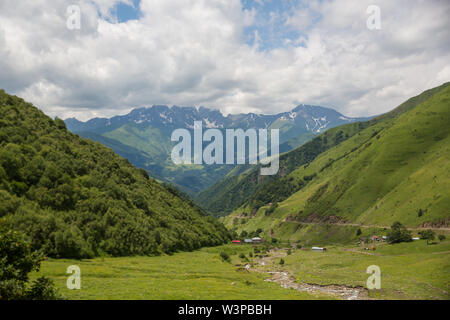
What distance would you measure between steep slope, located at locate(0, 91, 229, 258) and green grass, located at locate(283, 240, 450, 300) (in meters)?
62.0

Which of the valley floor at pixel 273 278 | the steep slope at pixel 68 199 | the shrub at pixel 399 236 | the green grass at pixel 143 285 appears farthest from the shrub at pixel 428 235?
the steep slope at pixel 68 199

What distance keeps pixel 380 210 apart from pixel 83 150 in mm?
189376

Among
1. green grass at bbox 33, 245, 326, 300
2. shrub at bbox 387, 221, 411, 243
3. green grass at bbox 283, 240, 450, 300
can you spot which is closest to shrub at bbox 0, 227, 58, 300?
green grass at bbox 33, 245, 326, 300

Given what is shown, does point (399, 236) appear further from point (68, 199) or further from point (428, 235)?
point (68, 199)

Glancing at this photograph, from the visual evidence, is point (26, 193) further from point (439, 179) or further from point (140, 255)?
point (439, 179)

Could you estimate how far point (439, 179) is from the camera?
6954 inches

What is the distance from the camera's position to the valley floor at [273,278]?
52875 millimetres

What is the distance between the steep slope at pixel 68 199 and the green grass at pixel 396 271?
61971mm

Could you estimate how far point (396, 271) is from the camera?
297 feet

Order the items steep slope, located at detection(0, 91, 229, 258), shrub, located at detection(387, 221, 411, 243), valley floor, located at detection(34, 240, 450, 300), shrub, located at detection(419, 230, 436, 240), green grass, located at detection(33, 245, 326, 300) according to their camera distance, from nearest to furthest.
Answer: green grass, located at detection(33, 245, 326, 300)
valley floor, located at detection(34, 240, 450, 300)
steep slope, located at detection(0, 91, 229, 258)
shrub, located at detection(419, 230, 436, 240)
shrub, located at detection(387, 221, 411, 243)

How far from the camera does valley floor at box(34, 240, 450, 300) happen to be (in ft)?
173

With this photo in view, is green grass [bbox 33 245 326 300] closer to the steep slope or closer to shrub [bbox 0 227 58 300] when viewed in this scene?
shrub [bbox 0 227 58 300]
